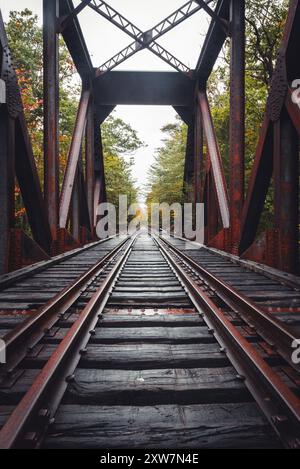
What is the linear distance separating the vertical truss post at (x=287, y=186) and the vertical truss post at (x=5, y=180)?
3.53 metres

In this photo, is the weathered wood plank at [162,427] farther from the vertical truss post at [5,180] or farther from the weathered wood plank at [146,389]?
the vertical truss post at [5,180]

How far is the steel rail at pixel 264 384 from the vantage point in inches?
57.5

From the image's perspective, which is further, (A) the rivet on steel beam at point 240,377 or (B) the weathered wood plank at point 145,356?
(B) the weathered wood plank at point 145,356

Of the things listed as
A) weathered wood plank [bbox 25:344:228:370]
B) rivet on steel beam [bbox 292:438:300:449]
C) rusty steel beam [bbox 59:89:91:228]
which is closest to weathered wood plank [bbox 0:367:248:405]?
weathered wood plank [bbox 25:344:228:370]

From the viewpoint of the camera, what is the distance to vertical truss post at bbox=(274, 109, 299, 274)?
4520mm

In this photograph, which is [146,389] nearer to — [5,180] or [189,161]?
[5,180]

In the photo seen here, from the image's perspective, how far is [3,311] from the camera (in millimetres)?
3330

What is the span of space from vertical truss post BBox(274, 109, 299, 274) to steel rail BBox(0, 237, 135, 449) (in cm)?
314

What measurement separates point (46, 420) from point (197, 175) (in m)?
11.6

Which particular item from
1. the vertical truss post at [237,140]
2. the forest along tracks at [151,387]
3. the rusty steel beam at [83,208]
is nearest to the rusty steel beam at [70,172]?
the rusty steel beam at [83,208]

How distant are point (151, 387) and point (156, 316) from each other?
1321mm
